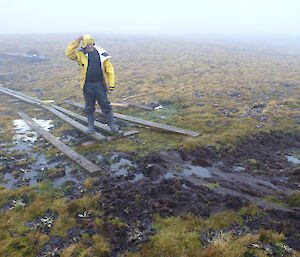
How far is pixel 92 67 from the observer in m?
7.59

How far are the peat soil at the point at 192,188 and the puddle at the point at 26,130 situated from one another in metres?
3.35

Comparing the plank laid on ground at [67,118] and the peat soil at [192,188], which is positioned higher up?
the plank laid on ground at [67,118]

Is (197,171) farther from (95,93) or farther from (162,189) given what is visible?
(95,93)

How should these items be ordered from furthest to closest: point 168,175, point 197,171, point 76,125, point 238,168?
point 76,125 < point 238,168 < point 197,171 < point 168,175

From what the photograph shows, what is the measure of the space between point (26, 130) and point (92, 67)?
15.2 feet

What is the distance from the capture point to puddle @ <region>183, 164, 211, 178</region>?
6391mm

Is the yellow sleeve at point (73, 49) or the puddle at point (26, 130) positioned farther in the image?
the puddle at point (26, 130)

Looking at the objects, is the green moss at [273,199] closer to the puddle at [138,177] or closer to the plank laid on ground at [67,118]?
the puddle at [138,177]

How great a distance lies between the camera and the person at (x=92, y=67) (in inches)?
293

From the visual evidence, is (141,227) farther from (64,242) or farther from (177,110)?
(177,110)

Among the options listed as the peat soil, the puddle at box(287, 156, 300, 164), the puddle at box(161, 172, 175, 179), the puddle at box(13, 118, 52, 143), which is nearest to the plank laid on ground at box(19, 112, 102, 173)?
the puddle at box(13, 118, 52, 143)

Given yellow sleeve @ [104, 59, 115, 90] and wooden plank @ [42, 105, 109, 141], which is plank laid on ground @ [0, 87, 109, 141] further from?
yellow sleeve @ [104, 59, 115, 90]

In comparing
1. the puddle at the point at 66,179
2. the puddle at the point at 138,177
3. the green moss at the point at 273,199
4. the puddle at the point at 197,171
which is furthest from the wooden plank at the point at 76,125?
the green moss at the point at 273,199

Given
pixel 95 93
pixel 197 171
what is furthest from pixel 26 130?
pixel 197 171
